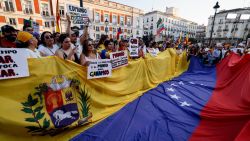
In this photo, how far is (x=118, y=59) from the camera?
4.21 metres

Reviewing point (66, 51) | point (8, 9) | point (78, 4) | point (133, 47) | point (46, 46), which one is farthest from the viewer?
point (78, 4)

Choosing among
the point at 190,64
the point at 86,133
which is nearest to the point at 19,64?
the point at 86,133

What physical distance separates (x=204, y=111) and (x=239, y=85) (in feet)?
6.89

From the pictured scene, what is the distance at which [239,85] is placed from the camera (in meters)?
4.86

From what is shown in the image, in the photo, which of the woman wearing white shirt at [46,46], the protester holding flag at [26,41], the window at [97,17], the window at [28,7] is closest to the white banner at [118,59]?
the woman wearing white shirt at [46,46]

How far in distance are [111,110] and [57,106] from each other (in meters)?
1.42

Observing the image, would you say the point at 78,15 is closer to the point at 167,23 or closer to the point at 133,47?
the point at 133,47

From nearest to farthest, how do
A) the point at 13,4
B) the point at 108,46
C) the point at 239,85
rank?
the point at 239,85 → the point at 108,46 → the point at 13,4

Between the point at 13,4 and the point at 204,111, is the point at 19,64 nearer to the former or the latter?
the point at 204,111

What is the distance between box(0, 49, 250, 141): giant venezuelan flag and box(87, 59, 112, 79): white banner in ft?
0.50

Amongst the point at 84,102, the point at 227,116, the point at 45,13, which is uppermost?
the point at 45,13

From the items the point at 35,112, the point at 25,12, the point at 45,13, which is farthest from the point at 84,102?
the point at 45,13

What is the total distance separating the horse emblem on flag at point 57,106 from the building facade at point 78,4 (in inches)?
451

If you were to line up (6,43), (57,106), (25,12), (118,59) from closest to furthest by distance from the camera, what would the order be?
(57,106), (6,43), (118,59), (25,12)
